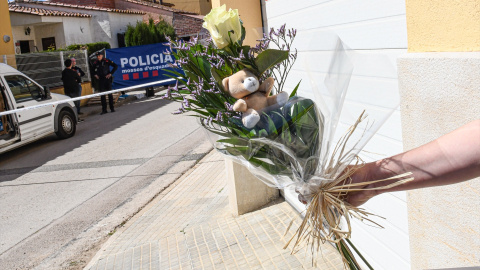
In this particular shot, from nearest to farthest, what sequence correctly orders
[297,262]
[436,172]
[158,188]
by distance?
[436,172], [297,262], [158,188]

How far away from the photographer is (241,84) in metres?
1.90

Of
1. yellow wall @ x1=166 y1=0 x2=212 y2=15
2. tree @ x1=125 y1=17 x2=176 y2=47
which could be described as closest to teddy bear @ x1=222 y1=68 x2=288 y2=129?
tree @ x1=125 y1=17 x2=176 y2=47

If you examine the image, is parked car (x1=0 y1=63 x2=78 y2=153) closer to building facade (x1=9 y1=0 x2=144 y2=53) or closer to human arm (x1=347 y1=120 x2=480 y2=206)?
human arm (x1=347 y1=120 x2=480 y2=206)

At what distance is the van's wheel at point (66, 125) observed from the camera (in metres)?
13.6

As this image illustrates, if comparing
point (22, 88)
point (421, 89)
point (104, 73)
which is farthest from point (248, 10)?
point (104, 73)

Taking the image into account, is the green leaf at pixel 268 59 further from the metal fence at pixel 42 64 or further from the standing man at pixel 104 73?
the metal fence at pixel 42 64

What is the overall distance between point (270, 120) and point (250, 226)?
349 centimetres

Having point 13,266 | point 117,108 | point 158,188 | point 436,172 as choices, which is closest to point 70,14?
point 117,108

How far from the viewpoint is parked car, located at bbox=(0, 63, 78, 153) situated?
460 inches

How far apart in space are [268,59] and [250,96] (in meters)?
0.16

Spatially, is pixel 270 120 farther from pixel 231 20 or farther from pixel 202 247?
pixel 202 247

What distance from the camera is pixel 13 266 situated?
18.7ft

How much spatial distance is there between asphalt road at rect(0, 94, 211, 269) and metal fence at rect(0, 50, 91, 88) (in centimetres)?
571

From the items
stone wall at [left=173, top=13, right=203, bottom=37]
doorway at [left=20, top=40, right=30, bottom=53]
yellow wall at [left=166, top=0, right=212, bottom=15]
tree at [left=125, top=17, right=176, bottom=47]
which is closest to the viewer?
doorway at [left=20, top=40, right=30, bottom=53]
